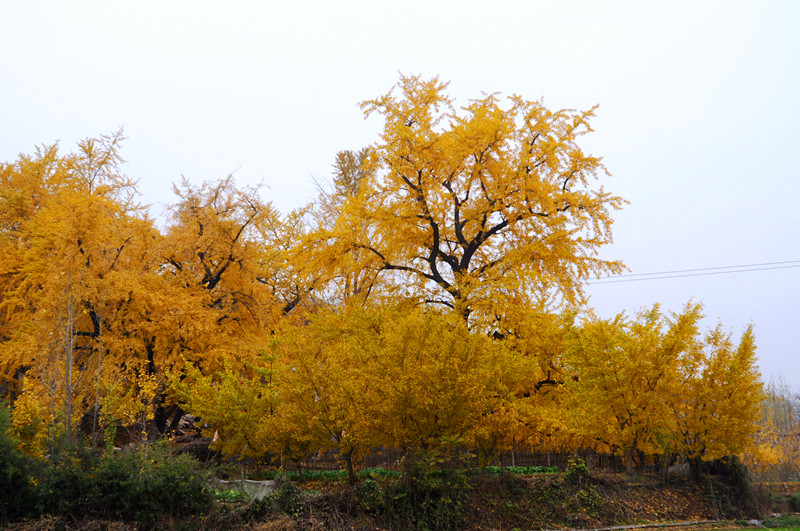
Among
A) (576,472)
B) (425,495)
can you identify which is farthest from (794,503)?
(425,495)

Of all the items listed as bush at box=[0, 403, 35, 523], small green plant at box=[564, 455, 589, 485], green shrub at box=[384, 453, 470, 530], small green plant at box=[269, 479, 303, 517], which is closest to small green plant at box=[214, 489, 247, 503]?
small green plant at box=[269, 479, 303, 517]

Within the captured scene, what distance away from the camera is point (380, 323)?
1384 centimetres

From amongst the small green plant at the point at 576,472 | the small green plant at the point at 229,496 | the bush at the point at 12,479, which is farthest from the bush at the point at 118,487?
the small green plant at the point at 576,472

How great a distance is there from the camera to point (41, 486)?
971 centimetres

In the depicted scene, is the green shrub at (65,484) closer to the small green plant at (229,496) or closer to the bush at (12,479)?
the bush at (12,479)

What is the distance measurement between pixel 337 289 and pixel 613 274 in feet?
40.6

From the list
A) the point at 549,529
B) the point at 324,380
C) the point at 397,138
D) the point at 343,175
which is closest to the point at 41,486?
the point at 324,380

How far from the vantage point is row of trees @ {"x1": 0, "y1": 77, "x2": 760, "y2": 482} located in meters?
11.4

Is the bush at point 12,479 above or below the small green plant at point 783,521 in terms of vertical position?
above

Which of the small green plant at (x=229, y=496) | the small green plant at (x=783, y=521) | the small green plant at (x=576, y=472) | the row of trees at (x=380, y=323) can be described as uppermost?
the row of trees at (x=380, y=323)

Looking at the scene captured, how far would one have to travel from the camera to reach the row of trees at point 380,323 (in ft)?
37.5

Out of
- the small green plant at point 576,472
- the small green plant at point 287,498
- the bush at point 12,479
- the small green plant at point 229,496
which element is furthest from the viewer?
the small green plant at point 576,472

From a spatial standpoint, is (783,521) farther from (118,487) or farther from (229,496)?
(118,487)

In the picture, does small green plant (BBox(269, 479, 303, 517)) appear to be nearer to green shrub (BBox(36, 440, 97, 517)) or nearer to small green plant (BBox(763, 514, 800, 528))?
green shrub (BBox(36, 440, 97, 517))
